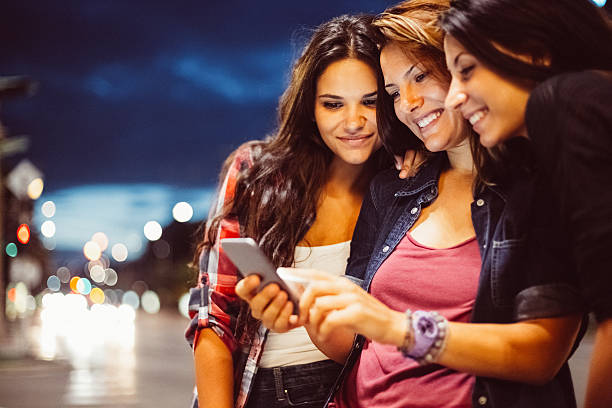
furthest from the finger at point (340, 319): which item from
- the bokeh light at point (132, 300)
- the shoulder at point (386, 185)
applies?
the bokeh light at point (132, 300)

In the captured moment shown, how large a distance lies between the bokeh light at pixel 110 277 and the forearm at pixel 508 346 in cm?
16042

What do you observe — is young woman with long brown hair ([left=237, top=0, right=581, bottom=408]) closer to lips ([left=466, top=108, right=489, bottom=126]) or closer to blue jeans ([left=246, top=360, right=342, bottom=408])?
lips ([left=466, top=108, right=489, bottom=126])

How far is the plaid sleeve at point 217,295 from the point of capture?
371cm

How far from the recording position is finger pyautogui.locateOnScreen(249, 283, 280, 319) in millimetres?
2512

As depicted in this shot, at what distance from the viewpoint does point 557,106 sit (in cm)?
190

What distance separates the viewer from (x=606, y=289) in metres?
1.89

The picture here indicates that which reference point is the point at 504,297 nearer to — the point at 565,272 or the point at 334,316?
the point at 565,272

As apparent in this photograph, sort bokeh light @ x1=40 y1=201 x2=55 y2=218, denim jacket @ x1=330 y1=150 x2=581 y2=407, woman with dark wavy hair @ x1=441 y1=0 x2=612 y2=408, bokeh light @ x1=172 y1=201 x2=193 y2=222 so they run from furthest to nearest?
1. bokeh light @ x1=40 y1=201 x2=55 y2=218
2. bokeh light @ x1=172 y1=201 x2=193 y2=222
3. denim jacket @ x1=330 y1=150 x2=581 y2=407
4. woman with dark wavy hair @ x1=441 y1=0 x2=612 y2=408

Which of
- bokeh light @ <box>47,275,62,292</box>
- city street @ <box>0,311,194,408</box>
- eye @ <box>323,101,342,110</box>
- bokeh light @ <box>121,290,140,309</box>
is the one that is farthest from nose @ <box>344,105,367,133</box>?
bokeh light @ <box>47,275,62,292</box>

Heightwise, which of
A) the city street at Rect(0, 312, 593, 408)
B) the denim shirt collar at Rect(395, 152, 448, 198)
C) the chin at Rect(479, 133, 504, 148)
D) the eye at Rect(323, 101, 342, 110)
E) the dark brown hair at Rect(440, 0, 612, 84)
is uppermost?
the dark brown hair at Rect(440, 0, 612, 84)

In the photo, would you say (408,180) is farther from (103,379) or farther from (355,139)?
(103,379)

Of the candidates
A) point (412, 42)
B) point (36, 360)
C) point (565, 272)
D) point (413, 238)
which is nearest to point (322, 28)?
point (412, 42)

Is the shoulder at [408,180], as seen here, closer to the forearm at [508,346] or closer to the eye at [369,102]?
the eye at [369,102]

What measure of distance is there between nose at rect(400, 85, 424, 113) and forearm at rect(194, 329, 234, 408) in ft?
4.90
